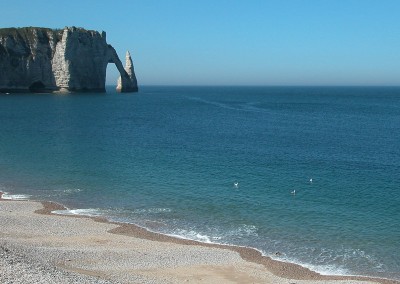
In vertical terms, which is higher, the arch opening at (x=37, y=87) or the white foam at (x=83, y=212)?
the arch opening at (x=37, y=87)

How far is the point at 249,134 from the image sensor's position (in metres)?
74.2

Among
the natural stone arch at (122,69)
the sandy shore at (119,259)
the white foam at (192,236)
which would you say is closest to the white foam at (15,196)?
the sandy shore at (119,259)

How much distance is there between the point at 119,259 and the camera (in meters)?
24.6

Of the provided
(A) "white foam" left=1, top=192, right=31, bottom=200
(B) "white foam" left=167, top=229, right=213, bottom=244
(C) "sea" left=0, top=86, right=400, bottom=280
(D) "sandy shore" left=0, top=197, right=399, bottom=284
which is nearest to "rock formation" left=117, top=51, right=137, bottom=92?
(C) "sea" left=0, top=86, right=400, bottom=280

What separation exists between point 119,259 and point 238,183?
19282mm

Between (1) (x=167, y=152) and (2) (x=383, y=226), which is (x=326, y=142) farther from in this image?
(2) (x=383, y=226)

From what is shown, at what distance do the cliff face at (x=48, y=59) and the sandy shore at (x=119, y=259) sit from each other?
133 m

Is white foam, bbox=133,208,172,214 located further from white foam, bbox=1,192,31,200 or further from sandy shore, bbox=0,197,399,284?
white foam, bbox=1,192,31,200

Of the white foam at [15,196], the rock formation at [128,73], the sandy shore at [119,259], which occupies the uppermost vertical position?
the rock formation at [128,73]

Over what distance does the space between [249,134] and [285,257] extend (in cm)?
4811

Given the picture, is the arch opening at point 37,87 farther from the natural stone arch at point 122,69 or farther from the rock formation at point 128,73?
the rock formation at point 128,73

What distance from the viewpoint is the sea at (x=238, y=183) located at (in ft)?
96.1

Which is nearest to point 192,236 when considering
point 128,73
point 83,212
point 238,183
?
point 83,212

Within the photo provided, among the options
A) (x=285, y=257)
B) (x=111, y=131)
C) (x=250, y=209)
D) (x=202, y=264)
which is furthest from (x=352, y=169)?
(x=111, y=131)
